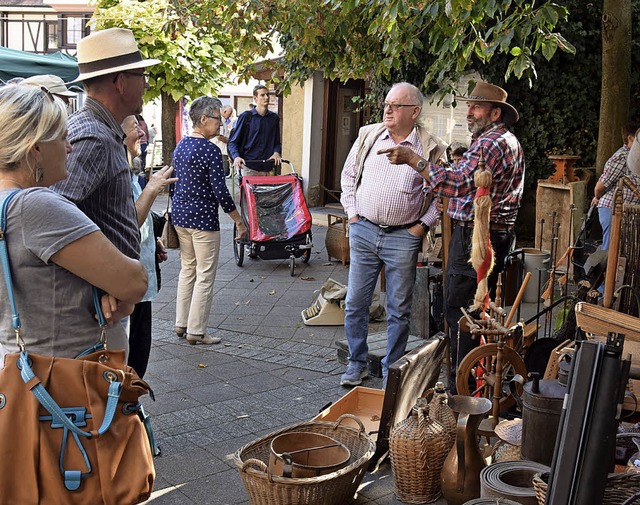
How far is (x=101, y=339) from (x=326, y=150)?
13.5 meters

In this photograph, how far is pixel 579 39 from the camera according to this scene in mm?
11445

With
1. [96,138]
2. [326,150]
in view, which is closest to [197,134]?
[96,138]

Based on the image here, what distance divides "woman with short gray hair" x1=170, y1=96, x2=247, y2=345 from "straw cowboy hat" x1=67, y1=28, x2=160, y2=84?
306 centimetres

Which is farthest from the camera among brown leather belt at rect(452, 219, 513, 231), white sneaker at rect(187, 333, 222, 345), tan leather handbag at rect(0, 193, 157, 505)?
white sneaker at rect(187, 333, 222, 345)

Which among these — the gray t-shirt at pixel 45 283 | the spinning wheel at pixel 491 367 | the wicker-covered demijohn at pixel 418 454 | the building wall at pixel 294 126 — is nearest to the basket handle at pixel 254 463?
the wicker-covered demijohn at pixel 418 454

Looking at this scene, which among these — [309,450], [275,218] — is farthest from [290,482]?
[275,218]

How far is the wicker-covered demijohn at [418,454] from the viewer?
13.9ft

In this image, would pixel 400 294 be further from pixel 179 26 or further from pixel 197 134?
pixel 179 26

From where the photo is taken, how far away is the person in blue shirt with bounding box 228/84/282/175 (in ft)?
38.5

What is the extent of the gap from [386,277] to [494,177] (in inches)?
40.5

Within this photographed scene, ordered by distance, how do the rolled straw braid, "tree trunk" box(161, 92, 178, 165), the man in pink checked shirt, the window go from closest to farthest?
the rolled straw braid
the man in pink checked shirt
"tree trunk" box(161, 92, 178, 165)
the window

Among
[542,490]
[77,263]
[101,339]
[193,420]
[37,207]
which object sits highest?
[37,207]

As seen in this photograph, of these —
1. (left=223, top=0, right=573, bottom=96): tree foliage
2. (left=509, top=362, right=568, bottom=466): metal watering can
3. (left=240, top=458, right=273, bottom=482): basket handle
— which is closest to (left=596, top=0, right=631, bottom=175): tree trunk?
(left=223, top=0, right=573, bottom=96): tree foliage

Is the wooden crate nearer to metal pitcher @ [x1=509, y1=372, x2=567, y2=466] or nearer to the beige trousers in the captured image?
metal pitcher @ [x1=509, y1=372, x2=567, y2=466]
